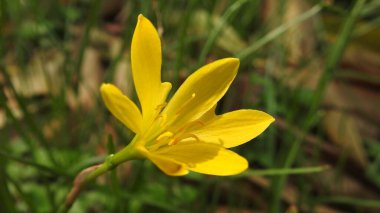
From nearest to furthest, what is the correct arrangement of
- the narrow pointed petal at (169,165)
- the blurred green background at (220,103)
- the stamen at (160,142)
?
the narrow pointed petal at (169,165) < the stamen at (160,142) < the blurred green background at (220,103)

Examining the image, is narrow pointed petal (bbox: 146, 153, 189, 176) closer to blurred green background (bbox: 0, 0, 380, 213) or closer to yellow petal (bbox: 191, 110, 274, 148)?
yellow petal (bbox: 191, 110, 274, 148)

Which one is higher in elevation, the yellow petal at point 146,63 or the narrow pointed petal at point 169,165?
the yellow petal at point 146,63

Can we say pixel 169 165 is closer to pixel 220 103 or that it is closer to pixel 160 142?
pixel 160 142

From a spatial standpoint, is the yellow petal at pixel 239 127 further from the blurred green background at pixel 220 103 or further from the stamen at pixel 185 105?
the blurred green background at pixel 220 103

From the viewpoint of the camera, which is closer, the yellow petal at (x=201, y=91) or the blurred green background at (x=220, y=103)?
the yellow petal at (x=201, y=91)

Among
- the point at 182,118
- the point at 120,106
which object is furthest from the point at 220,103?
the point at 120,106

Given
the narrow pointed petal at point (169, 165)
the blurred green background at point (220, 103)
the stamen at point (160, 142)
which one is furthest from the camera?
the blurred green background at point (220, 103)

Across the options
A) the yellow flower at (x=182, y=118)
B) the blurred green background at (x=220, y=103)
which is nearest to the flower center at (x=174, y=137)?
the yellow flower at (x=182, y=118)

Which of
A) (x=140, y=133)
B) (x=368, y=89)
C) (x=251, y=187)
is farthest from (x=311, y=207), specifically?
(x=368, y=89)

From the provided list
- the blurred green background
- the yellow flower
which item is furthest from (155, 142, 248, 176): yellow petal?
the blurred green background
